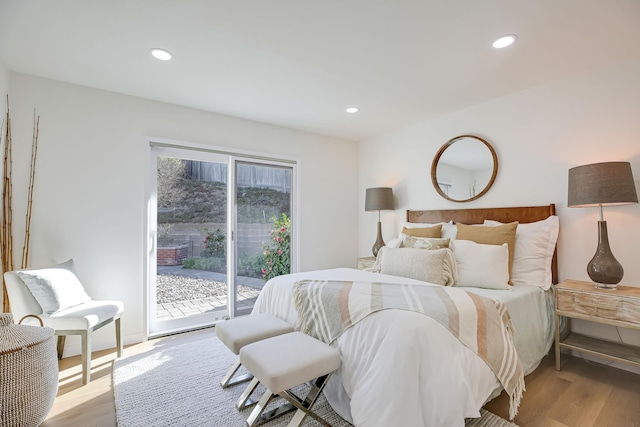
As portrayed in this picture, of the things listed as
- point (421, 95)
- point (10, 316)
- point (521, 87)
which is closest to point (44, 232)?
point (10, 316)

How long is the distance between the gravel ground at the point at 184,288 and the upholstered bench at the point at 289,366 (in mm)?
2041

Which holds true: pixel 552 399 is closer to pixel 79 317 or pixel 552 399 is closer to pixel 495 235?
pixel 495 235

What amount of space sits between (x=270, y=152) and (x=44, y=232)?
2.43 meters

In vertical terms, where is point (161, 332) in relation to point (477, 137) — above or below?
below

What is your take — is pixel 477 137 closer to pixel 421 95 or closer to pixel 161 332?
pixel 421 95

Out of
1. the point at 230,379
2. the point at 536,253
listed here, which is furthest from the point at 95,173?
the point at 536,253

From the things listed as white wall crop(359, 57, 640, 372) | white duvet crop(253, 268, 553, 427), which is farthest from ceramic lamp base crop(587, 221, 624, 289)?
white duvet crop(253, 268, 553, 427)

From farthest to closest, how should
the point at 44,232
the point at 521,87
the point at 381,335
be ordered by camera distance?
the point at 521,87, the point at 44,232, the point at 381,335

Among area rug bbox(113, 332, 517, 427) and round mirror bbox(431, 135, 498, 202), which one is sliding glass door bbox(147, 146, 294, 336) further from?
round mirror bbox(431, 135, 498, 202)

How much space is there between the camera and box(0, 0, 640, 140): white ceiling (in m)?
1.82

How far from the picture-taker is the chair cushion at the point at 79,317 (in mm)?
2236

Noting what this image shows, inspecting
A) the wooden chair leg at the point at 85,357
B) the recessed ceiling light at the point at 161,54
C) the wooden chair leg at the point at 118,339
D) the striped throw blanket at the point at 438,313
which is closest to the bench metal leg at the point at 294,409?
the striped throw blanket at the point at 438,313

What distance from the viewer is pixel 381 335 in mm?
1596

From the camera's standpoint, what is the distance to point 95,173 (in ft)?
9.46
